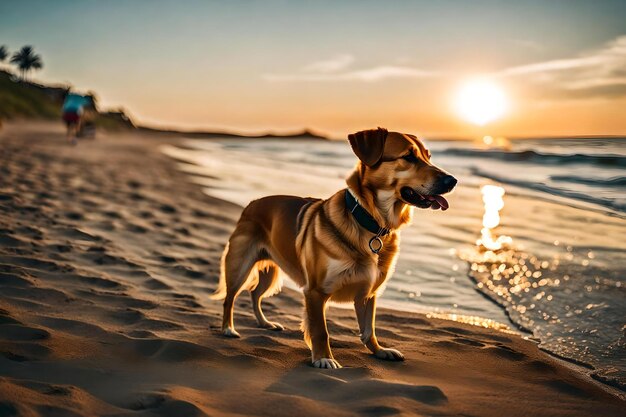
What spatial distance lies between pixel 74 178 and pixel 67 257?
21.9ft

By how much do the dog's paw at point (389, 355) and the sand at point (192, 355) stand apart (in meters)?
0.12

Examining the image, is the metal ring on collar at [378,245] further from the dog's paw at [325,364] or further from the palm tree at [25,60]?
the palm tree at [25,60]

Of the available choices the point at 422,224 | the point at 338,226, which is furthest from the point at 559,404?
the point at 422,224

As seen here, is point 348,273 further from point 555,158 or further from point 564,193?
point 555,158

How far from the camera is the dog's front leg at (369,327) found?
4180 millimetres

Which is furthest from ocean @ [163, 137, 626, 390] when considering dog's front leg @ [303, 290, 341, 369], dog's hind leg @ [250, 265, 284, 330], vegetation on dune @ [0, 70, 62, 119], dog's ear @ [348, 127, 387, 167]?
vegetation on dune @ [0, 70, 62, 119]

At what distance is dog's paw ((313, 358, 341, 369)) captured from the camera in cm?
385

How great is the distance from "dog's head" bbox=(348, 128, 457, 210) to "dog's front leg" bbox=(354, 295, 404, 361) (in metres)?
0.83

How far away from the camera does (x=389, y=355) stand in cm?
414

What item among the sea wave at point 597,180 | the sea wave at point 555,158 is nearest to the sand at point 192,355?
the sea wave at point 597,180

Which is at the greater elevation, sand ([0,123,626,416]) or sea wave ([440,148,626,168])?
sea wave ([440,148,626,168])

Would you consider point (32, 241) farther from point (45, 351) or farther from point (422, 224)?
point (422, 224)

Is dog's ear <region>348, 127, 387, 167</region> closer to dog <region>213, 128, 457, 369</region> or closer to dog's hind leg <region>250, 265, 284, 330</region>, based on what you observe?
dog <region>213, 128, 457, 369</region>

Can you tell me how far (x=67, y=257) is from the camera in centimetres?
597
